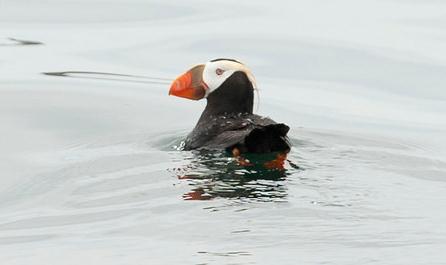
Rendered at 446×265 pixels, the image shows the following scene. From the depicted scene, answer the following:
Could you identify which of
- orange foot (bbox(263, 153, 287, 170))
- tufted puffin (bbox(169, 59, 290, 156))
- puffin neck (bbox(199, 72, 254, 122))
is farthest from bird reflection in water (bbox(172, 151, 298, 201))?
puffin neck (bbox(199, 72, 254, 122))

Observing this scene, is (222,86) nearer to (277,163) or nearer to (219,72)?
(219,72)

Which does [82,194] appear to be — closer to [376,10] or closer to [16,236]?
[16,236]

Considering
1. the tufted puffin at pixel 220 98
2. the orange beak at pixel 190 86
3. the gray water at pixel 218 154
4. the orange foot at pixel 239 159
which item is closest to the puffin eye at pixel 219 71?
the tufted puffin at pixel 220 98

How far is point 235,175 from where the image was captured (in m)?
10.5

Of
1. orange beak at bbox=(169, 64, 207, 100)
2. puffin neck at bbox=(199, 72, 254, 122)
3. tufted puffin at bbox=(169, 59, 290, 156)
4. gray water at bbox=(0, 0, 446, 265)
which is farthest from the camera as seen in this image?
orange beak at bbox=(169, 64, 207, 100)

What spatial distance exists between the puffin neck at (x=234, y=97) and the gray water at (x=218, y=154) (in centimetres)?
51

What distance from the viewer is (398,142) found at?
1298 centimetres

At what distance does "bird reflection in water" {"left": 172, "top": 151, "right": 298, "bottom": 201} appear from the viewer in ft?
32.7

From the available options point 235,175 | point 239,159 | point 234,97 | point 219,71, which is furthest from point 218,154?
point 219,71

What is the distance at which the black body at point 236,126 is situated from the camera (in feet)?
35.0

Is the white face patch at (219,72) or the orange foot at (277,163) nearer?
the orange foot at (277,163)

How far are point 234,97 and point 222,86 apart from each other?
0.44 ft

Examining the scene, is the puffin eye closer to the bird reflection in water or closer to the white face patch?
the white face patch

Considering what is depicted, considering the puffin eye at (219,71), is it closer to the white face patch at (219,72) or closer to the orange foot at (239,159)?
the white face patch at (219,72)
